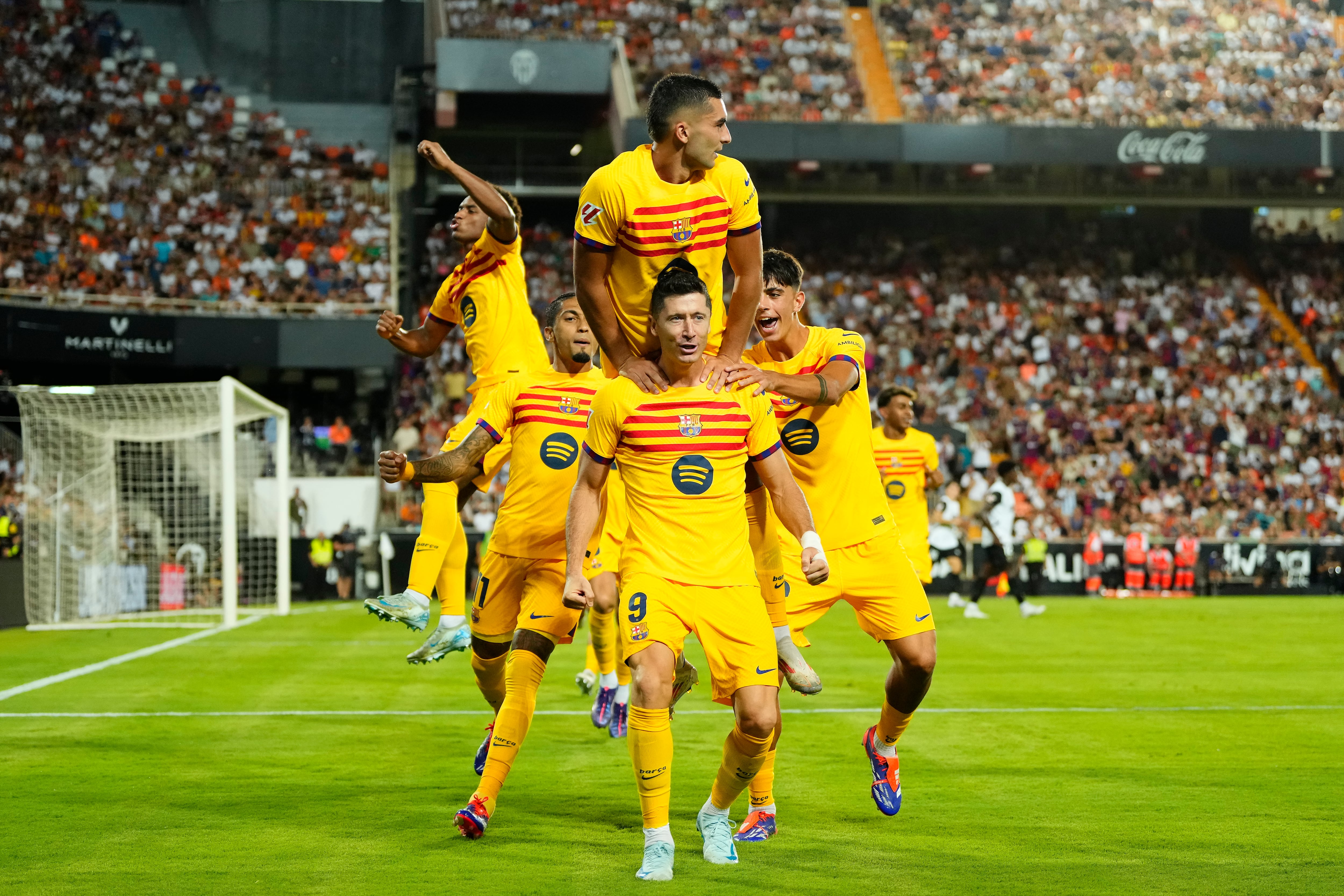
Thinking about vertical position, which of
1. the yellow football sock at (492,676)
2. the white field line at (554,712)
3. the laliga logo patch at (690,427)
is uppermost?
the laliga logo patch at (690,427)

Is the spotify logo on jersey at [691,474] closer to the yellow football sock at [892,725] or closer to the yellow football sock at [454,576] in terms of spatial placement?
the yellow football sock at [892,725]

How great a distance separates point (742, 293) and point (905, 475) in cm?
792

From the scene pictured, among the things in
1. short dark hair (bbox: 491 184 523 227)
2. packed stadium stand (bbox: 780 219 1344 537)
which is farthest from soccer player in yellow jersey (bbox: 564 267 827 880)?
packed stadium stand (bbox: 780 219 1344 537)

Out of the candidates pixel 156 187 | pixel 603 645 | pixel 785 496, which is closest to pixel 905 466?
pixel 603 645

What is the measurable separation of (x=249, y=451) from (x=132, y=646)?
31.0 ft

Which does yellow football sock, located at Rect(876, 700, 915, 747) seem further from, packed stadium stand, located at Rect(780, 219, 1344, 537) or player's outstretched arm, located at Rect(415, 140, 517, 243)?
packed stadium stand, located at Rect(780, 219, 1344, 537)

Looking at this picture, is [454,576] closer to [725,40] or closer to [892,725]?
[892,725]

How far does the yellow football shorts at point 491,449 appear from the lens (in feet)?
24.5

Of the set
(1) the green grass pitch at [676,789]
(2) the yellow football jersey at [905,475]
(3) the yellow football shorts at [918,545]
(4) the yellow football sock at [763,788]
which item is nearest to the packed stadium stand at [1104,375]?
(2) the yellow football jersey at [905,475]

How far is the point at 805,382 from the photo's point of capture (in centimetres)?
627

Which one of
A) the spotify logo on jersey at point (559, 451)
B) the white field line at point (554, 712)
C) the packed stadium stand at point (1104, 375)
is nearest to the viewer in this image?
the spotify logo on jersey at point (559, 451)

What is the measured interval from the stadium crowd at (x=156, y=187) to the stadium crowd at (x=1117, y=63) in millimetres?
14433

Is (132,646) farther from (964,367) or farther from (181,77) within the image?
(181,77)

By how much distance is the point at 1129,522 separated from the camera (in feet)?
91.7
